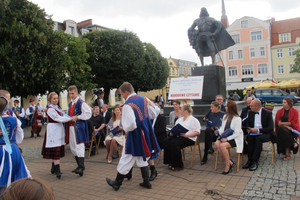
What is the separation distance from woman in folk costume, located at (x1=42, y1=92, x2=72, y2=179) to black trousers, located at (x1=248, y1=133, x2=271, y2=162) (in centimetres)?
385

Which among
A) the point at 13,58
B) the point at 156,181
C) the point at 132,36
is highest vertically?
the point at 132,36

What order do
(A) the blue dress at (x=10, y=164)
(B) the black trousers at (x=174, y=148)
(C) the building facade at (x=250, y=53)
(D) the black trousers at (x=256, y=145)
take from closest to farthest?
(A) the blue dress at (x=10, y=164) < (D) the black trousers at (x=256, y=145) < (B) the black trousers at (x=174, y=148) < (C) the building facade at (x=250, y=53)

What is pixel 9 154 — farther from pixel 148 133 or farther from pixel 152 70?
pixel 152 70

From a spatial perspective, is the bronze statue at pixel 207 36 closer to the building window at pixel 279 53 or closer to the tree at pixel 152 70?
the tree at pixel 152 70

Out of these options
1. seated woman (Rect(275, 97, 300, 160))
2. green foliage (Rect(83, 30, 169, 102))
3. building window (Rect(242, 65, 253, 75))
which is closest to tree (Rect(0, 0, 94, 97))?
green foliage (Rect(83, 30, 169, 102))

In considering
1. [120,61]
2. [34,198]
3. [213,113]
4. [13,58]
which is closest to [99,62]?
[120,61]

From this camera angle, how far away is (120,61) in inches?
1152

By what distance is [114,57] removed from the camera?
96.4 feet

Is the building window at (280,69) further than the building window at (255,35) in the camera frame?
No

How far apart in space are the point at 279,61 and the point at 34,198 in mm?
51337

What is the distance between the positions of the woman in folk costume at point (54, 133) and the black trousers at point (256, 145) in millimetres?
3850

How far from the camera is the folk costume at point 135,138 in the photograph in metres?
4.39

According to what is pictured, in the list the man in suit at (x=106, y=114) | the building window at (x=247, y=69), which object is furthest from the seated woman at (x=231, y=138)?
the building window at (x=247, y=69)

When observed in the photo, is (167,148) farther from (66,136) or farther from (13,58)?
(13,58)
